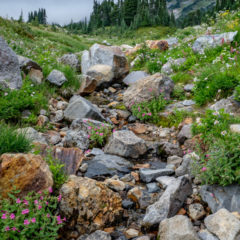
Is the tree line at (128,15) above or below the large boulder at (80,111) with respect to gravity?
above

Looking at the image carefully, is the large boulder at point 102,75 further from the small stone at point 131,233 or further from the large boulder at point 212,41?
the small stone at point 131,233

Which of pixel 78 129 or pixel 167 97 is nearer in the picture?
pixel 78 129

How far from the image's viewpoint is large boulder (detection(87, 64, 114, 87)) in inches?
376

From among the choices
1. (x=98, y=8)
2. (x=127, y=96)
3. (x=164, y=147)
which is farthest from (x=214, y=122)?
(x=98, y=8)

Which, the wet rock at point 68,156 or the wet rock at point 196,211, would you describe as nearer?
the wet rock at point 196,211

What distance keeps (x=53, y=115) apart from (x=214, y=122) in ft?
14.2

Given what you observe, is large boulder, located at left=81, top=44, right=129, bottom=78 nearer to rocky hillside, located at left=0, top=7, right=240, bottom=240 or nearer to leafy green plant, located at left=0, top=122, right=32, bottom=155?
rocky hillside, located at left=0, top=7, right=240, bottom=240

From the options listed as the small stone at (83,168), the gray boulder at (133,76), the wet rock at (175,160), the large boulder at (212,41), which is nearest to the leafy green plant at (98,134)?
the small stone at (83,168)

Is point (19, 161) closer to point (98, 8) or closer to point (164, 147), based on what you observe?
point (164, 147)

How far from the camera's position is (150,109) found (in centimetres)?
694

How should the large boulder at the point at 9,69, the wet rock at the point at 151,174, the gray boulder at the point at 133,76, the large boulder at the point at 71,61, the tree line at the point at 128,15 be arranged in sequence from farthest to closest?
the tree line at the point at 128,15
the large boulder at the point at 71,61
the gray boulder at the point at 133,76
the large boulder at the point at 9,69
the wet rock at the point at 151,174

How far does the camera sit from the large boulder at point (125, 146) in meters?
4.96

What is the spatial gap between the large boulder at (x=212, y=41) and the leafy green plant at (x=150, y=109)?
10.4 feet

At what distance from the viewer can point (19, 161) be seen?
289 centimetres
